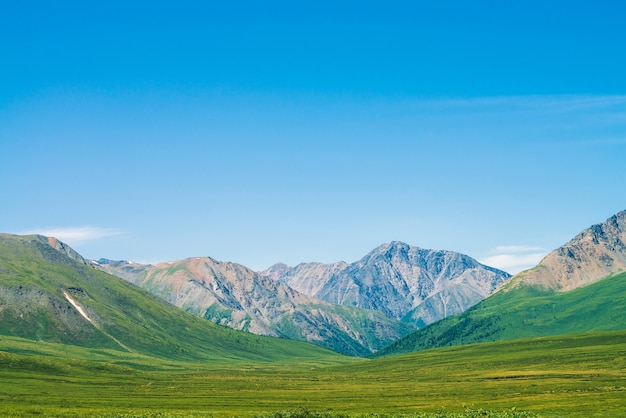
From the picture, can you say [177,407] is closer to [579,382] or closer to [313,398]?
[313,398]

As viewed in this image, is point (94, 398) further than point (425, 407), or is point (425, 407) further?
point (94, 398)

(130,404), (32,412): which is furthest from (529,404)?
(32,412)

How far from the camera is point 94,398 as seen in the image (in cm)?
17912

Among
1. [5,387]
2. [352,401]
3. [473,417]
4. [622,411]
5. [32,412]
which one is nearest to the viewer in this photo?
[473,417]

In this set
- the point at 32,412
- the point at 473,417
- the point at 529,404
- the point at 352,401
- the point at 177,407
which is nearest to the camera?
the point at 473,417

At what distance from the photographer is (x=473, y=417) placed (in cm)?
10888

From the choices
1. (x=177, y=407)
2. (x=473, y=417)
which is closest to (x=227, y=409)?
(x=177, y=407)

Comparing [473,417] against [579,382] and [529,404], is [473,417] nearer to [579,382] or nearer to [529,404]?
[529,404]

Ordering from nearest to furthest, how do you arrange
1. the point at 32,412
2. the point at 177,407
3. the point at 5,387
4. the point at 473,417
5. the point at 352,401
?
the point at 473,417, the point at 32,412, the point at 177,407, the point at 352,401, the point at 5,387

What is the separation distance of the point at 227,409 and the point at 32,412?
43.5 metres

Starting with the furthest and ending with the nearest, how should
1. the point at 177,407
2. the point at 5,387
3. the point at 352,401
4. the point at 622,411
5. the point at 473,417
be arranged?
the point at 5,387 < the point at 352,401 < the point at 177,407 < the point at 622,411 < the point at 473,417

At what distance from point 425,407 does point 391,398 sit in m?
32.7

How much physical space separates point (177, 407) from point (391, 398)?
59.5 meters

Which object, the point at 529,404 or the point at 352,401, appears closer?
the point at 529,404
